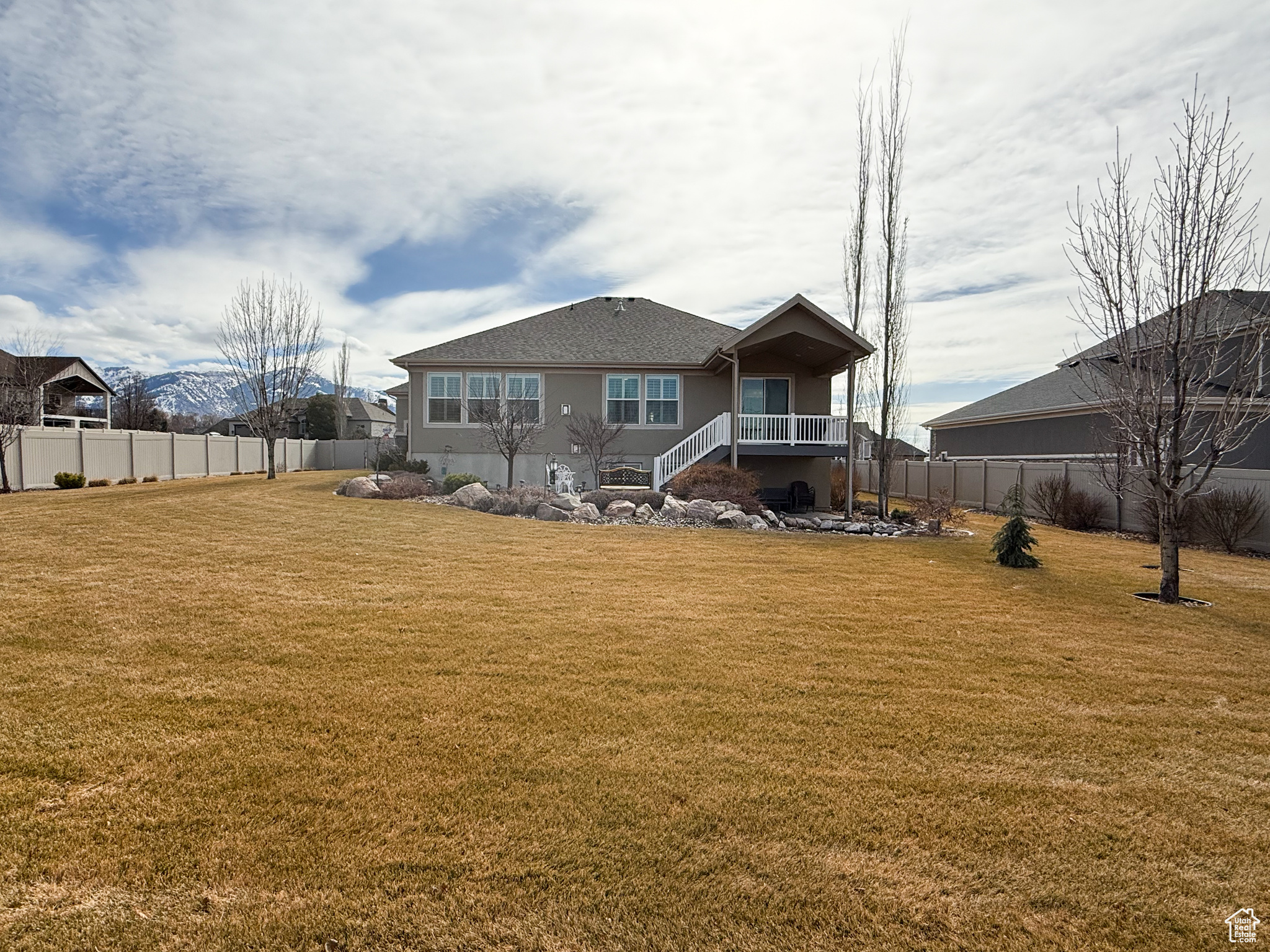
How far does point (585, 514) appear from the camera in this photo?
13461 millimetres

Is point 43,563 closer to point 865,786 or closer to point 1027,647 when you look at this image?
point 865,786

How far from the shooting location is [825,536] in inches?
498

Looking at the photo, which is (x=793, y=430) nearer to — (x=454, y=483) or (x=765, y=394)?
(x=765, y=394)

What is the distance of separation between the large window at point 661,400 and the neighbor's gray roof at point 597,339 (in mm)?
643

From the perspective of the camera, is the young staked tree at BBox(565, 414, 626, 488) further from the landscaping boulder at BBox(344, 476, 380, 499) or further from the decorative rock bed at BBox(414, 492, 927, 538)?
the landscaping boulder at BBox(344, 476, 380, 499)

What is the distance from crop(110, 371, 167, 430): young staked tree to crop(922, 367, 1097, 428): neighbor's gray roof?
4521 cm

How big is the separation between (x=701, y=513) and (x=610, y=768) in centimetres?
1039

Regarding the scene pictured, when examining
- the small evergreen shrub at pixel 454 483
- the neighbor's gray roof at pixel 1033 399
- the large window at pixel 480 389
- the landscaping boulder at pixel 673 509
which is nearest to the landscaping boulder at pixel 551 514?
the landscaping boulder at pixel 673 509

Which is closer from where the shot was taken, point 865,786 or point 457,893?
point 457,893

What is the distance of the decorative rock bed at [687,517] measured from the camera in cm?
1328

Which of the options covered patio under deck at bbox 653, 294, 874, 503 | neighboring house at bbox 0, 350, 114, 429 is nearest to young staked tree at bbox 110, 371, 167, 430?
neighboring house at bbox 0, 350, 114, 429

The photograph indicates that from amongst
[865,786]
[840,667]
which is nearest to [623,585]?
[840,667]

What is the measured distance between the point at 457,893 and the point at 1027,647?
536 centimetres

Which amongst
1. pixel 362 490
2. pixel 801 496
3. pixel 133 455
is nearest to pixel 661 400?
pixel 801 496
